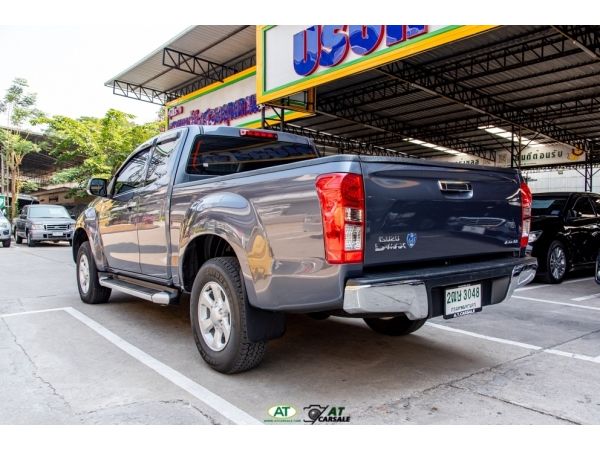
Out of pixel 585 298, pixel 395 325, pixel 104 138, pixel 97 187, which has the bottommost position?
pixel 585 298

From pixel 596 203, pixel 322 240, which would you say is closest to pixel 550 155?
pixel 596 203

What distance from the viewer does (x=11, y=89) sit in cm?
2834

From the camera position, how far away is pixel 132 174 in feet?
17.7

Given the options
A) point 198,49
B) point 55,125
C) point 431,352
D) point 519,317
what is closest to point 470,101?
point 198,49

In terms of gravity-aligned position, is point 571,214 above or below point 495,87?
below

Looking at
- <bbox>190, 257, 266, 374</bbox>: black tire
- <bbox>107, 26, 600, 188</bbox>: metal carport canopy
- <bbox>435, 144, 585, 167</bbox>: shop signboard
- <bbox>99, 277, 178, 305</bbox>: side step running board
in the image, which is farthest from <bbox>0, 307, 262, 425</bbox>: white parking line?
<bbox>435, 144, 585, 167</bbox>: shop signboard

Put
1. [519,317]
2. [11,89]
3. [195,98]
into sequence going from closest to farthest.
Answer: [519,317] < [195,98] < [11,89]

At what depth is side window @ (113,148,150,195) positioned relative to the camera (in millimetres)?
5164

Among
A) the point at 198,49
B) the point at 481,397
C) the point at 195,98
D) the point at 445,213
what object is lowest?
the point at 481,397

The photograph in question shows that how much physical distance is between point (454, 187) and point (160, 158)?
2885 mm

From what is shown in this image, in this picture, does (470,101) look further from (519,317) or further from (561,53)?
(519,317)

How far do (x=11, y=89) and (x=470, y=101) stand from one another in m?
25.6

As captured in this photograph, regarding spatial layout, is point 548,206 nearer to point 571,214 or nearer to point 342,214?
point 571,214

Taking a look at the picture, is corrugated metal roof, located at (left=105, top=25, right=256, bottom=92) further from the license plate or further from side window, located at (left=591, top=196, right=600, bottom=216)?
the license plate
